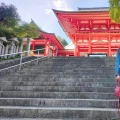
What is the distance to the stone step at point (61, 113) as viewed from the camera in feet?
12.2

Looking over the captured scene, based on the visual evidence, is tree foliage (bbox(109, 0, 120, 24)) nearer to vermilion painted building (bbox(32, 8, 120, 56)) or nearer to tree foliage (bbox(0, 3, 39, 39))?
tree foliage (bbox(0, 3, 39, 39))

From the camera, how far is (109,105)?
4352 mm

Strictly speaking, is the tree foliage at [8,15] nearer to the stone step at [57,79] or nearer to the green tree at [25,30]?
the green tree at [25,30]

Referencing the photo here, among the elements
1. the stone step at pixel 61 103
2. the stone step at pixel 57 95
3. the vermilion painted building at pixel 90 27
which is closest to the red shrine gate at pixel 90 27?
the vermilion painted building at pixel 90 27

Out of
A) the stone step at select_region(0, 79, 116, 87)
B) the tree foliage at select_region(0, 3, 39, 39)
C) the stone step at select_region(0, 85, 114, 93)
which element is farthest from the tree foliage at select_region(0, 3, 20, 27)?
the stone step at select_region(0, 85, 114, 93)

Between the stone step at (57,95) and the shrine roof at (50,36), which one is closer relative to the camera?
the stone step at (57,95)

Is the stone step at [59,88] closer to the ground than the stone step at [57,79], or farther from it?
closer to the ground

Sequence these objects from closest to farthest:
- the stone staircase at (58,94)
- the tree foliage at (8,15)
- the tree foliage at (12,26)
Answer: the stone staircase at (58,94), the tree foliage at (12,26), the tree foliage at (8,15)

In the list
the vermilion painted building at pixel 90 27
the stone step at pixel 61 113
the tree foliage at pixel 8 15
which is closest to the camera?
the stone step at pixel 61 113

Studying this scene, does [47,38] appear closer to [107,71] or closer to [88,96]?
[107,71]

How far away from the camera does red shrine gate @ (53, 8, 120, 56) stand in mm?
16062

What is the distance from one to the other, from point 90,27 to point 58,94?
13.0 meters

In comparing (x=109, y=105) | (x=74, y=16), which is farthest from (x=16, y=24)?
(x=109, y=105)

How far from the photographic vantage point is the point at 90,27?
57.2 ft
